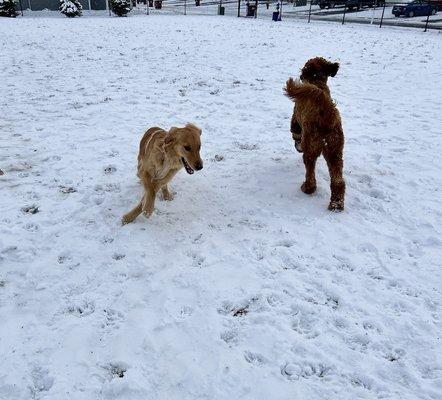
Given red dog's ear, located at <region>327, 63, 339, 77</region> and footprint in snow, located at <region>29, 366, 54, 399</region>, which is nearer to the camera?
footprint in snow, located at <region>29, 366, 54, 399</region>

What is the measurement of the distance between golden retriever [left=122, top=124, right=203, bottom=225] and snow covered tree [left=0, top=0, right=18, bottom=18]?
26968 mm

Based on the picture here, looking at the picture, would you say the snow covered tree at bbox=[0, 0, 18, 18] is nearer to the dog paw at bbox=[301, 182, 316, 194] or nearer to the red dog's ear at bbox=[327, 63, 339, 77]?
the red dog's ear at bbox=[327, 63, 339, 77]

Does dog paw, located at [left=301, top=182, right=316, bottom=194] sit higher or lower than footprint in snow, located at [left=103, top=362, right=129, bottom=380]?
higher

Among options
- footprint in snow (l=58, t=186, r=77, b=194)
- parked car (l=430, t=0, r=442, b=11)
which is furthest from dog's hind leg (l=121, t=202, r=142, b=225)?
parked car (l=430, t=0, r=442, b=11)

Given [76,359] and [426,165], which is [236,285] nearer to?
[76,359]

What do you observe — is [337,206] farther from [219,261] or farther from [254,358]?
[254,358]

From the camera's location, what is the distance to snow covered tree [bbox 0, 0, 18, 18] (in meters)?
24.8

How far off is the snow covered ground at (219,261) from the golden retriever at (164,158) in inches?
12.2

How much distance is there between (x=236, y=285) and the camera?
3.65 meters

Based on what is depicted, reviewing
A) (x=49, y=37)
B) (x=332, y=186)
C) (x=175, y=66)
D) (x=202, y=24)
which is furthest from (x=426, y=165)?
(x=202, y=24)

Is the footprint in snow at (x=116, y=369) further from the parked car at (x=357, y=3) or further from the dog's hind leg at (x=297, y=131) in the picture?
the parked car at (x=357, y=3)

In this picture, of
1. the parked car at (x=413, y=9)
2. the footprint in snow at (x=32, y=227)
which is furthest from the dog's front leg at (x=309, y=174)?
the parked car at (x=413, y=9)

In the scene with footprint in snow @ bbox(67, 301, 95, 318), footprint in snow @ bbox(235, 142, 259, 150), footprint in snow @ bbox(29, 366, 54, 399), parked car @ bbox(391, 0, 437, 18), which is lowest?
footprint in snow @ bbox(29, 366, 54, 399)

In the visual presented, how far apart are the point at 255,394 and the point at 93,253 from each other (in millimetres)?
2238
